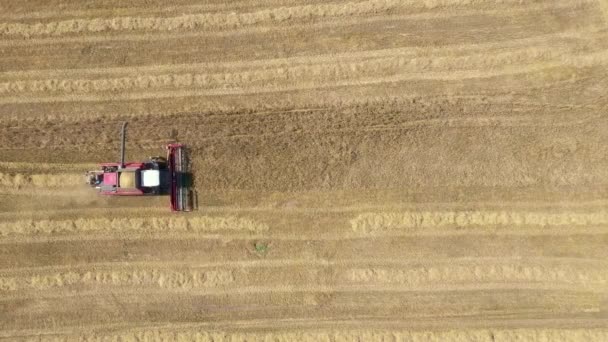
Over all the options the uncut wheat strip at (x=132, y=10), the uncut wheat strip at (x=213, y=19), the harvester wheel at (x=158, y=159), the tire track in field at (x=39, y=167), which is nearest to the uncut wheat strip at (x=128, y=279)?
the tire track in field at (x=39, y=167)

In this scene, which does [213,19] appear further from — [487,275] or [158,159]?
[487,275]

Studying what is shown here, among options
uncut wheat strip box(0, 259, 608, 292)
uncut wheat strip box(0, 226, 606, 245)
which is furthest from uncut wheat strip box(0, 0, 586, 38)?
uncut wheat strip box(0, 259, 608, 292)

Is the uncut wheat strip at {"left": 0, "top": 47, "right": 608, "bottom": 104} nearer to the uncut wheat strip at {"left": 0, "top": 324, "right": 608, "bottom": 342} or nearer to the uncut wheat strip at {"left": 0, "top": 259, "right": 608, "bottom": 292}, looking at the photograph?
the uncut wheat strip at {"left": 0, "top": 259, "right": 608, "bottom": 292}

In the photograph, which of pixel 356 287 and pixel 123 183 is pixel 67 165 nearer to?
pixel 123 183

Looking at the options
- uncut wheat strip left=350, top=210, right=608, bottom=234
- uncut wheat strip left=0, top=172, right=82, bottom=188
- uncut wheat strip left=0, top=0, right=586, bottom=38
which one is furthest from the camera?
uncut wheat strip left=0, top=0, right=586, bottom=38

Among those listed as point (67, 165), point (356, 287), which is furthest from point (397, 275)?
point (67, 165)

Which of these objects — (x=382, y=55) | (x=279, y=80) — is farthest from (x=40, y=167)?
(x=382, y=55)
